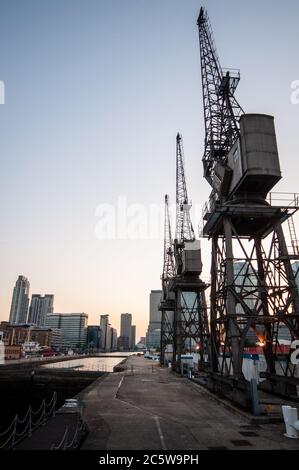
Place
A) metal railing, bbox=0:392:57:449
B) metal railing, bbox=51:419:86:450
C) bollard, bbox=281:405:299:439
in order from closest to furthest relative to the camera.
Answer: metal railing, bbox=51:419:86:450 → metal railing, bbox=0:392:57:449 → bollard, bbox=281:405:299:439

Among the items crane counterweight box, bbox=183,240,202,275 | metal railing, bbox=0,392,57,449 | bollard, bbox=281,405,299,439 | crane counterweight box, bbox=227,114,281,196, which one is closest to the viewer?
metal railing, bbox=0,392,57,449

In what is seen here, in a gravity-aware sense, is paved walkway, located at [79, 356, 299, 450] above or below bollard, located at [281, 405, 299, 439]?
below

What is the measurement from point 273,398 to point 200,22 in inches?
1553

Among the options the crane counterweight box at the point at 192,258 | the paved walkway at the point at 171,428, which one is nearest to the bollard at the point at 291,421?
the paved walkway at the point at 171,428

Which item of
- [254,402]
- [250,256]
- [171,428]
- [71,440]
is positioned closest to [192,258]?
[250,256]

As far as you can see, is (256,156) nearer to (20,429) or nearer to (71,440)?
(71,440)

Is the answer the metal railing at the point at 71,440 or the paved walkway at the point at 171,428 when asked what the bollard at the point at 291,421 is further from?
the metal railing at the point at 71,440

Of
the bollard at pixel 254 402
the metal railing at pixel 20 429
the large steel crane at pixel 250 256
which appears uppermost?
the large steel crane at pixel 250 256

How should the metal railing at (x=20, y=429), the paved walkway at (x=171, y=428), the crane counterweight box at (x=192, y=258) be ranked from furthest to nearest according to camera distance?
the crane counterweight box at (x=192, y=258)
the paved walkway at (x=171, y=428)
the metal railing at (x=20, y=429)

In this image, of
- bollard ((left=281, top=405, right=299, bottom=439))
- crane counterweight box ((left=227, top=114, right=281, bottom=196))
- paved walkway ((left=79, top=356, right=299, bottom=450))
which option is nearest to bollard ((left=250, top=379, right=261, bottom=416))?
paved walkway ((left=79, top=356, right=299, bottom=450))

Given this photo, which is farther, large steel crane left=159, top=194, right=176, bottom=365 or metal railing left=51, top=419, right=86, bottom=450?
large steel crane left=159, top=194, right=176, bottom=365

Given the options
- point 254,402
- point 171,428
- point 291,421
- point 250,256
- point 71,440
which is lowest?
point 171,428

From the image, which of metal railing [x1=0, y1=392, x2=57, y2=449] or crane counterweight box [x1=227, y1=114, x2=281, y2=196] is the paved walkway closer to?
metal railing [x1=0, y1=392, x2=57, y2=449]
